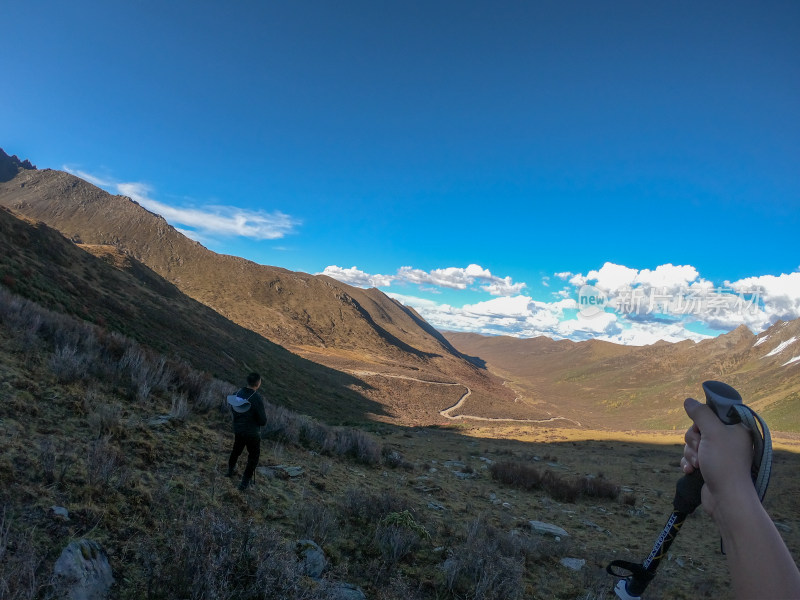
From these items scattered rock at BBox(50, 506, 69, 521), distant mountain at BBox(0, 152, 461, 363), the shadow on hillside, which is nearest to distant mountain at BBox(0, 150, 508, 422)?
distant mountain at BBox(0, 152, 461, 363)

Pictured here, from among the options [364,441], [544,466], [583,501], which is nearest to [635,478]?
[544,466]

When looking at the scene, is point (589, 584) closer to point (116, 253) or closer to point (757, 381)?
point (116, 253)

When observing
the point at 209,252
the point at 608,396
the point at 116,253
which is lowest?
the point at 608,396

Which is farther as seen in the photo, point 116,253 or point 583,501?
point 116,253

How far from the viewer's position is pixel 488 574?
141 inches

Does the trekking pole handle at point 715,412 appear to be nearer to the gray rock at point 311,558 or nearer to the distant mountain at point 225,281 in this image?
the gray rock at point 311,558

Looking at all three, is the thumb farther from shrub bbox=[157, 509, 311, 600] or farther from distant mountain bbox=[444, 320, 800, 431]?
distant mountain bbox=[444, 320, 800, 431]

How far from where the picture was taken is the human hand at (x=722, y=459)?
1.31m

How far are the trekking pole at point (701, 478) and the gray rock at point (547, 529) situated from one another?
5.95 metres

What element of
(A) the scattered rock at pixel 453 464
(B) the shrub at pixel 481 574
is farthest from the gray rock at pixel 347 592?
(A) the scattered rock at pixel 453 464

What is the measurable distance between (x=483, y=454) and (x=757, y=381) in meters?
97.7

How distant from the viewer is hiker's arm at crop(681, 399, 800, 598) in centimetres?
109

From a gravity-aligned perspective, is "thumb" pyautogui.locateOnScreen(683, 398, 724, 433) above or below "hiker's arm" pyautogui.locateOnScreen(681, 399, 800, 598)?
above

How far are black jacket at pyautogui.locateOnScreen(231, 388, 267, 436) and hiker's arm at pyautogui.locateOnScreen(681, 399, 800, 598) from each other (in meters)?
4.82
